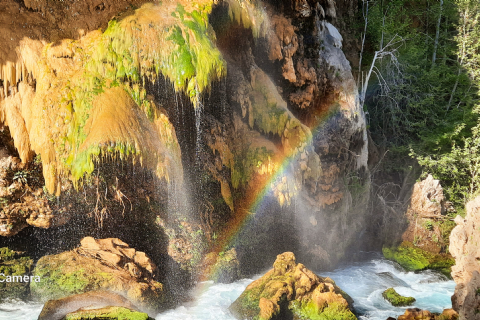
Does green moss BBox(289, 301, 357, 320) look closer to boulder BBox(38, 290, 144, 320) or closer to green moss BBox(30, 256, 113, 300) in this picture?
boulder BBox(38, 290, 144, 320)

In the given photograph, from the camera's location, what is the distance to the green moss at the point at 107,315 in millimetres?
6588

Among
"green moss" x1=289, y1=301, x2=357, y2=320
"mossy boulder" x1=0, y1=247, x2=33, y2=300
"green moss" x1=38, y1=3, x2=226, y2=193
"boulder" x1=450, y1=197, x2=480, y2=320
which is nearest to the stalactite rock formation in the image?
"green moss" x1=38, y1=3, x2=226, y2=193

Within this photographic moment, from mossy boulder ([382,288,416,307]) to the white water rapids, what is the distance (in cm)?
15

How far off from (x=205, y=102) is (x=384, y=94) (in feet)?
28.3

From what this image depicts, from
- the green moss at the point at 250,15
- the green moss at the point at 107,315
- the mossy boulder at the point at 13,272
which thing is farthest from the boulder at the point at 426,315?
the mossy boulder at the point at 13,272

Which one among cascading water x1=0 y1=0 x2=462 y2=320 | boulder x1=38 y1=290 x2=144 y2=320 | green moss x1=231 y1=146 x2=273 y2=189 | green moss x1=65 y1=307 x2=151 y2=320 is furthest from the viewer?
green moss x1=231 y1=146 x2=273 y2=189

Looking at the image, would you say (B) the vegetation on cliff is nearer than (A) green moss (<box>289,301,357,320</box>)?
No

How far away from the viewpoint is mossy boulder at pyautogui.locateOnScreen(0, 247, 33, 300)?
7.78m

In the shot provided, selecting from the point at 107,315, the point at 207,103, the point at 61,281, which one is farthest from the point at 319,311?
the point at 207,103

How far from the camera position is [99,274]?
7812mm

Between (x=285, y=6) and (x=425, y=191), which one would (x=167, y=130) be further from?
(x=425, y=191)

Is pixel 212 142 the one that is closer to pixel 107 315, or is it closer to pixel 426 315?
pixel 107 315

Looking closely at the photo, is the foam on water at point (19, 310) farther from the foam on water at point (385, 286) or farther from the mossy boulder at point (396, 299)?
the mossy boulder at point (396, 299)

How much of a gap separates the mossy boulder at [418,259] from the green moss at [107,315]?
918 centimetres
